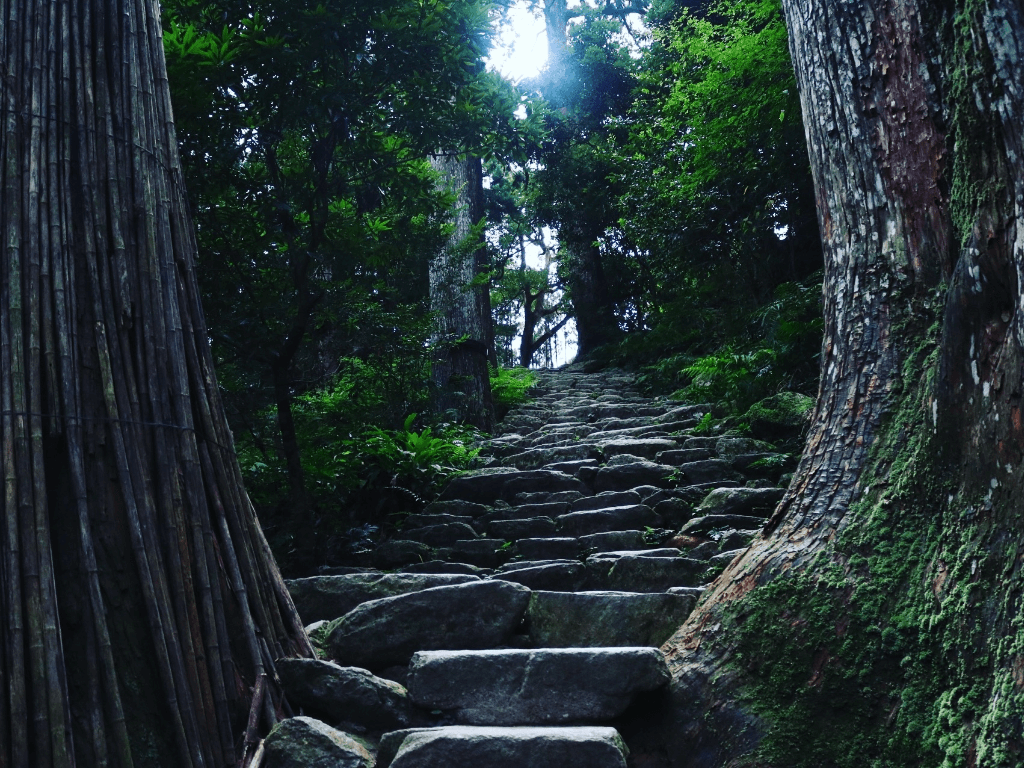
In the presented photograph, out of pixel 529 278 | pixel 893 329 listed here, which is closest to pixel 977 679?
pixel 893 329

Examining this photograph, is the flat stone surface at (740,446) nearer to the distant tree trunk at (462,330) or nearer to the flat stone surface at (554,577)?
the flat stone surface at (554,577)

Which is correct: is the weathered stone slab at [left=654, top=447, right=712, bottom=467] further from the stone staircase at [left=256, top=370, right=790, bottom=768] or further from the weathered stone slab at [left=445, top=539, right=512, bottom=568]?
the weathered stone slab at [left=445, top=539, right=512, bottom=568]

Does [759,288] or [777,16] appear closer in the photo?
[777,16]

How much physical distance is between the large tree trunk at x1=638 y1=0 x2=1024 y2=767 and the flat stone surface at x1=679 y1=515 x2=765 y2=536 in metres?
1.51

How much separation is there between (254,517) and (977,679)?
233 cm

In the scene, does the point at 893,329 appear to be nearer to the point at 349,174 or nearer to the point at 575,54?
the point at 349,174

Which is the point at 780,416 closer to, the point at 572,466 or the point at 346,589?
the point at 572,466

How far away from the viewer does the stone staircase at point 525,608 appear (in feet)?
8.54

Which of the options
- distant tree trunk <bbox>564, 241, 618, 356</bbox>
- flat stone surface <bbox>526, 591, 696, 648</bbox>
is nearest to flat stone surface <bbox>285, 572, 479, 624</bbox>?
flat stone surface <bbox>526, 591, 696, 648</bbox>

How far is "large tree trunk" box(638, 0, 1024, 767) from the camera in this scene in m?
2.23

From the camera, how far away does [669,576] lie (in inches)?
157

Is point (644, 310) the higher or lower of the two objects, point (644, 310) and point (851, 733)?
the higher

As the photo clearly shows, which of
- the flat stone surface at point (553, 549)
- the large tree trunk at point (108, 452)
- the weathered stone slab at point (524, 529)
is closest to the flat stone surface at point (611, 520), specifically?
the weathered stone slab at point (524, 529)

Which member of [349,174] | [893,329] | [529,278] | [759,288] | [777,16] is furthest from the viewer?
[529,278]
